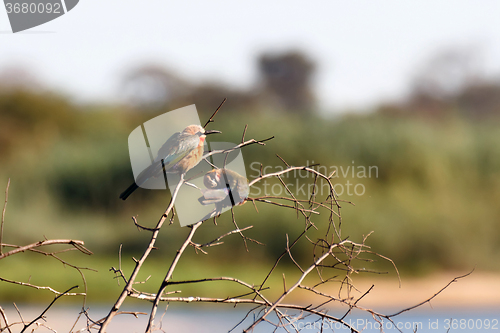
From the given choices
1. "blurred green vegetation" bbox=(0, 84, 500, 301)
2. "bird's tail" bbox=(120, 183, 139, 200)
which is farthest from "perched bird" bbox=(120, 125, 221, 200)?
"blurred green vegetation" bbox=(0, 84, 500, 301)

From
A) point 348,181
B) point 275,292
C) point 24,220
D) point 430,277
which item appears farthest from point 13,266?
point 430,277

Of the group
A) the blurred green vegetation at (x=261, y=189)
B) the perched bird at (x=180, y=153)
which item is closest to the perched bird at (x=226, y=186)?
the perched bird at (x=180, y=153)

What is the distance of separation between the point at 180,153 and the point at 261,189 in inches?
220

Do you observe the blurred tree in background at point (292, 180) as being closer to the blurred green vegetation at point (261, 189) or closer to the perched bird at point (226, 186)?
the blurred green vegetation at point (261, 189)

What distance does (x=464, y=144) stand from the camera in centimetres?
914

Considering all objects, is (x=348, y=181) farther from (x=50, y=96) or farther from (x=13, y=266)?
(x=50, y=96)

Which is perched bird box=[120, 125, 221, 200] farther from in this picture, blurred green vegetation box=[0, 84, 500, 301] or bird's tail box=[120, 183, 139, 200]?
blurred green vegetation box=[0, 84, 500, 301]

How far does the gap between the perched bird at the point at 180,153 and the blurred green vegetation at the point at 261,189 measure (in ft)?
17.3

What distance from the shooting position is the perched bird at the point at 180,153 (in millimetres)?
2199

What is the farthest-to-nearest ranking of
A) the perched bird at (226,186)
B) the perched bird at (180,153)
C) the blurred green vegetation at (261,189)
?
1. the blurred green vegetation at (261,189)
2. the perched bird at (180,153)
3. the perched bird at (226,186)

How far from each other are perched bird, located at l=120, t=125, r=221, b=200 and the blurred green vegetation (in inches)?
207

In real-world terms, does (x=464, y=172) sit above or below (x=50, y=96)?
below

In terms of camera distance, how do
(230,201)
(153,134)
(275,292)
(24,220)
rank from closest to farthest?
(230,201), (153,134), (275,292), (24,220)

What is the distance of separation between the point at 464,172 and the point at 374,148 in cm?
209
